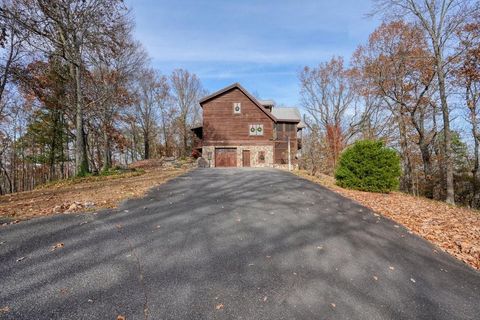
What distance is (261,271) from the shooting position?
3.94 m

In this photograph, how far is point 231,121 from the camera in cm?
2498

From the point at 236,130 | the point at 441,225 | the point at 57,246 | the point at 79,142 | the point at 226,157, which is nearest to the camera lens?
the point at 57,246

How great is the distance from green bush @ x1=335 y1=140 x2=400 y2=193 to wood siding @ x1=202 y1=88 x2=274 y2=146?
13397 mm

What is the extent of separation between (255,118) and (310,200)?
1775 cm

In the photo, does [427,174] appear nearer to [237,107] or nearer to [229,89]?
[237,107]

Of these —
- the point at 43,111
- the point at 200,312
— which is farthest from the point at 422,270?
the point at 43,111

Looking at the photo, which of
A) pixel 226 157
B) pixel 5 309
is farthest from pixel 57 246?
pixel 226 157

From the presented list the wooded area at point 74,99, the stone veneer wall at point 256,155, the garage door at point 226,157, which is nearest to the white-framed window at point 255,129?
the stone veneer wall at point 256,155

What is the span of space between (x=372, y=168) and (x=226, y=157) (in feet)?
50.1

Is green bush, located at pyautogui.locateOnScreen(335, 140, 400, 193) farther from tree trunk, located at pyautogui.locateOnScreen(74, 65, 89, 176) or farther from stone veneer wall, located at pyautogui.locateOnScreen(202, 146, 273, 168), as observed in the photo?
tree trunk, located at pyautogui.locateOnScreen(74, 65, 89, 176)

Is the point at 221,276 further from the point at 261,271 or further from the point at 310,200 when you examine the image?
the point at 310,200

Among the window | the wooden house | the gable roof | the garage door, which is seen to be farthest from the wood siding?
the window

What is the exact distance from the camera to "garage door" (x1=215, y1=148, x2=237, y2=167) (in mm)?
24781

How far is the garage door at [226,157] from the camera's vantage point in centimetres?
2478
